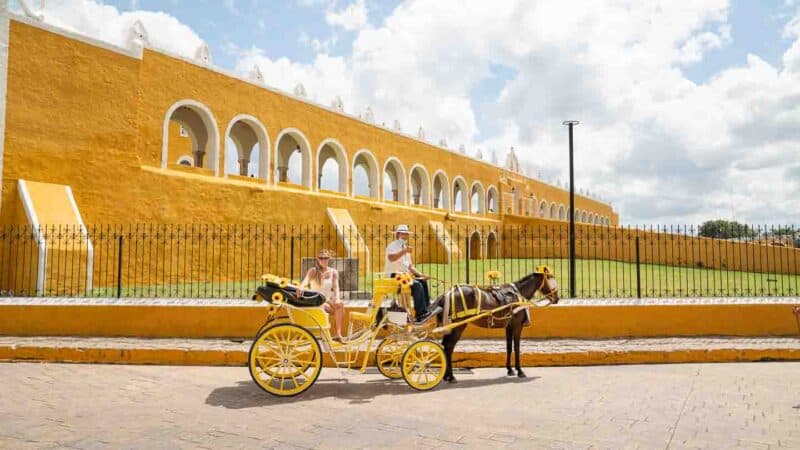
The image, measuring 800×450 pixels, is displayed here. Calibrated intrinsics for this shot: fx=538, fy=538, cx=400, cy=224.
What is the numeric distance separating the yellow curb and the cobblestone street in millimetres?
489

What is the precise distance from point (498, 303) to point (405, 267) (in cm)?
115

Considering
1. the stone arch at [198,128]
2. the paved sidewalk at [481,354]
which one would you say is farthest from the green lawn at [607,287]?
the stone arch at [198,128]

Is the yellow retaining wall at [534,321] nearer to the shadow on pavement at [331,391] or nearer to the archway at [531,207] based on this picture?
the shadow on pavement at [331,391]

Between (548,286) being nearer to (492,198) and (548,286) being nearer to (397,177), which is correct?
(397,177)

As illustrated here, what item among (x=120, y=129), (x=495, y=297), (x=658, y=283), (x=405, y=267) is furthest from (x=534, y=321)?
(x=120, y=129)

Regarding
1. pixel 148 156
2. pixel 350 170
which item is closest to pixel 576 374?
pixel 148 156

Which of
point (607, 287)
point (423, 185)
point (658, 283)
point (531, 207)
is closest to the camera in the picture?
point (607, 287)

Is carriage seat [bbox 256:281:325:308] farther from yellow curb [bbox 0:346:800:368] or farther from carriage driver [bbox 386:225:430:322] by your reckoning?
yellow curb [bbox 0:346:800:368]

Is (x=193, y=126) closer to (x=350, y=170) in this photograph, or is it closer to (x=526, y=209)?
(x=350, y=170)

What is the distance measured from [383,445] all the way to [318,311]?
6.69 ft

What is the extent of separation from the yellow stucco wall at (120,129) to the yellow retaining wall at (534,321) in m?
4.26

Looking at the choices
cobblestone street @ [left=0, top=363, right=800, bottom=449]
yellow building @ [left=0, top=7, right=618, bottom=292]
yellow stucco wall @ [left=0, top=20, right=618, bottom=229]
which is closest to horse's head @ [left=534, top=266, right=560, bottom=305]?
cobblestone street @ [left=0, top=363, right=800, bottom=449]

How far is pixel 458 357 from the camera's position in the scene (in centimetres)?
686

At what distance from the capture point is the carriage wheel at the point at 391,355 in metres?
5.86
